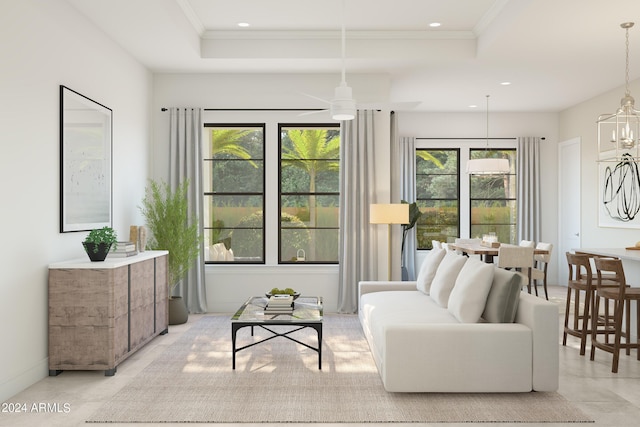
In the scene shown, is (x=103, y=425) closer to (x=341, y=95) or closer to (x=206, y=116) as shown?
(x=341, y=95)

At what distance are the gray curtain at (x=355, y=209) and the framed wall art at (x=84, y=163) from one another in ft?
9.05

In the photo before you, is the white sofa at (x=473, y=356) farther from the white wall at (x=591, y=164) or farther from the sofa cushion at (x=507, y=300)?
the white wall at (x=591, y=164)

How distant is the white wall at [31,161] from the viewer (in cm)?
384

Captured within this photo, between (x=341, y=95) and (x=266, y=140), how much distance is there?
2821 mm

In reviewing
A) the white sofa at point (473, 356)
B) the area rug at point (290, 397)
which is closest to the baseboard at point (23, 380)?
the area rug at point (290, 397)

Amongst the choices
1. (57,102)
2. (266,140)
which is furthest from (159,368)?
(266,140)

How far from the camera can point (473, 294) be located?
410 cm

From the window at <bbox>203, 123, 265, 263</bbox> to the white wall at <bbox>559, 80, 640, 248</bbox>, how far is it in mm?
4903

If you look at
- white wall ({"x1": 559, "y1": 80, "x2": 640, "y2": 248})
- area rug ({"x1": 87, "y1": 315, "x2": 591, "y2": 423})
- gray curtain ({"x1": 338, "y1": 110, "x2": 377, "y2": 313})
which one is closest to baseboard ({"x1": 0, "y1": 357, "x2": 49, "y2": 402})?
area rug ({"x1": 87, "y1": 315, "x2": 591, "y2": 423})

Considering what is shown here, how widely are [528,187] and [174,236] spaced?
6138 mm

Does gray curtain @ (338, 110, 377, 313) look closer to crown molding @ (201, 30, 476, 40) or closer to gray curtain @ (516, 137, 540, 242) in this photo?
crown molding @ (201, 30, 476, 40)

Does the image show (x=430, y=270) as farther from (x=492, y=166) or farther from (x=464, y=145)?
(x=464, y=145)

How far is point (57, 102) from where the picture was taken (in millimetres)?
4543

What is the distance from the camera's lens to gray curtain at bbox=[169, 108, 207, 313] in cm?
699
